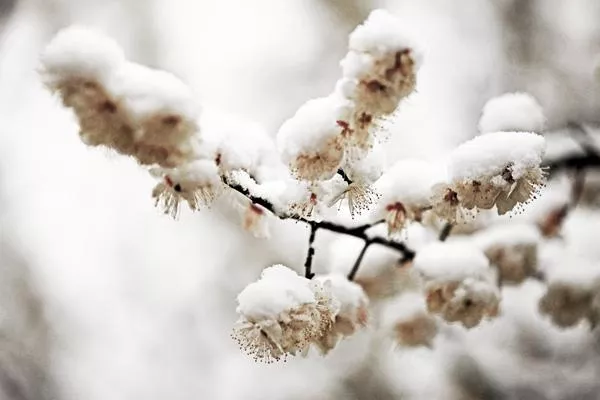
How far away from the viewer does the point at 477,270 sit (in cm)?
165

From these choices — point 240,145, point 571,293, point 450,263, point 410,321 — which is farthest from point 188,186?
point 571,293

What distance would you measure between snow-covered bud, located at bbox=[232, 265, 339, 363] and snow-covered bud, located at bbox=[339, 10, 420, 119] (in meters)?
0.31

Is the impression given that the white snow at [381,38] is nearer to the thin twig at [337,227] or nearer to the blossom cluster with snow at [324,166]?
the blossom cluster with snow at [324,166]

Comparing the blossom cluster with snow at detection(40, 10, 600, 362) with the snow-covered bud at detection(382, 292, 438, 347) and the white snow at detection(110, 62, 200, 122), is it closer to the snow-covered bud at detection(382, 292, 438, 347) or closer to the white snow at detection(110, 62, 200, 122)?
the white snow at detection(110, 62, 200, 122)

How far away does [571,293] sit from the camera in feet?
6.11

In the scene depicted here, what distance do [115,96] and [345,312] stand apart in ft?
2.17

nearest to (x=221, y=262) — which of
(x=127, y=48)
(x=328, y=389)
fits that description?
(x=328, y=389)

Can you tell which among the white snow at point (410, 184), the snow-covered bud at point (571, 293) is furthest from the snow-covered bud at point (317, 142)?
the snow-covered bud at point (571, 293)

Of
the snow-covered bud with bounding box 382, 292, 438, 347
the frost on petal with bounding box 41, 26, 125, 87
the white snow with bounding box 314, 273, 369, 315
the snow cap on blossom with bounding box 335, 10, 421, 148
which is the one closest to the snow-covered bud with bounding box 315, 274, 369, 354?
the white snow with bounding box 314, 273, 369, 315

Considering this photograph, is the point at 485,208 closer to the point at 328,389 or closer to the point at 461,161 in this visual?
the point at 461,161

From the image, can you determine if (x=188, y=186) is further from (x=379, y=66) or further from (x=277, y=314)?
(x=379, y=66)

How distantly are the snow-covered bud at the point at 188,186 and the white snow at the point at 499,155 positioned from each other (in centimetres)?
40

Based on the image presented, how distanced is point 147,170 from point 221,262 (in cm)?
297

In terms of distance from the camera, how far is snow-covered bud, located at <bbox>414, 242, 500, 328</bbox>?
1614mm
